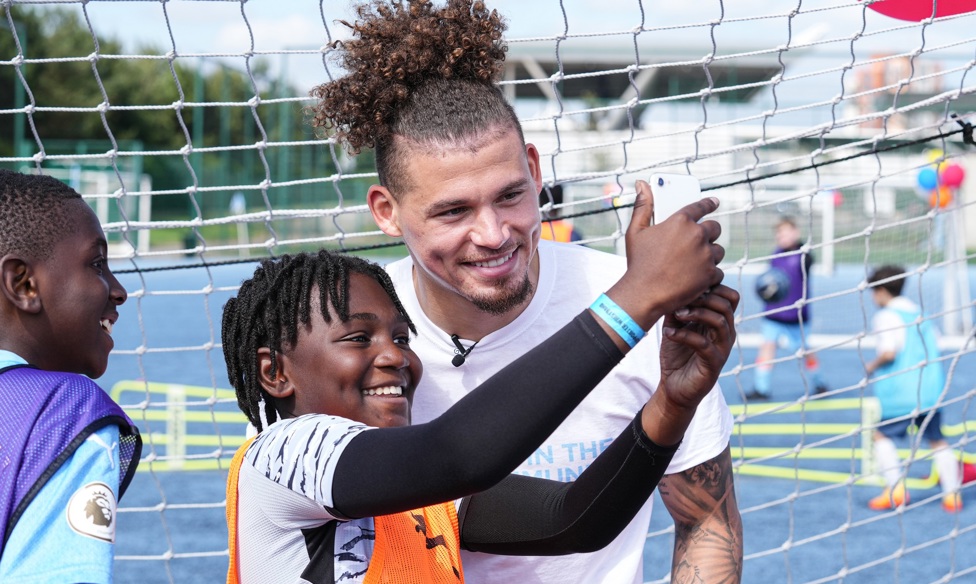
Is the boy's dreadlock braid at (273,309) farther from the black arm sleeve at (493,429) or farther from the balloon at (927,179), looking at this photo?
the balloon at (927,179)

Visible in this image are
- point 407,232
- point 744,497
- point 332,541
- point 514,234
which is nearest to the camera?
point 332,541

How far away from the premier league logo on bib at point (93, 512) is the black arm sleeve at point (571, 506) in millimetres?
699

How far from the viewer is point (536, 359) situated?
1.39 meters

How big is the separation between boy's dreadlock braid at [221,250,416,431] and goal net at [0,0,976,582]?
0.78 meters

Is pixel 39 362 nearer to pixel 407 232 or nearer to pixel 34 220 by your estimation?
pixel 34 220

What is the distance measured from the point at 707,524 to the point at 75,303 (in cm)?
131

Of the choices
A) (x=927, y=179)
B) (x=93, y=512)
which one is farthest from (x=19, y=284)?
(x=927, y=179)

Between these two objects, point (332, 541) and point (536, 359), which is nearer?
point (536, 359)

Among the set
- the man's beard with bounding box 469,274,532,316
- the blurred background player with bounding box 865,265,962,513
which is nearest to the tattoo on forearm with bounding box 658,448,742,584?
the man's beard with bounding box 469,274,532,316

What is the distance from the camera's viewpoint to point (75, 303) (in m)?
1.67

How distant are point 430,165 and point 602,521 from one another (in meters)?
0.73

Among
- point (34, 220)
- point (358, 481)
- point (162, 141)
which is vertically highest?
point (34, 220)

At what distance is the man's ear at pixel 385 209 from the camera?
211 centimetres

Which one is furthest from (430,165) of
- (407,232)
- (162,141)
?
(162,141)
